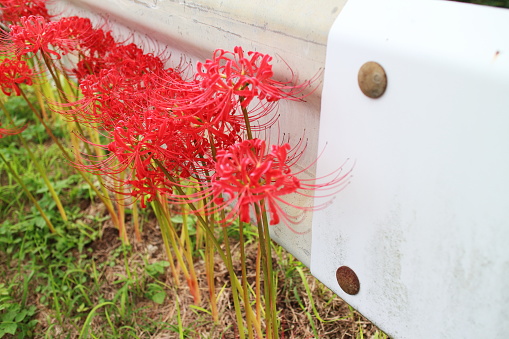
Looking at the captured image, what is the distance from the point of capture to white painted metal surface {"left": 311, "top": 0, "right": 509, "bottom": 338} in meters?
0.58

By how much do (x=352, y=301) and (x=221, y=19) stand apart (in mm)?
668

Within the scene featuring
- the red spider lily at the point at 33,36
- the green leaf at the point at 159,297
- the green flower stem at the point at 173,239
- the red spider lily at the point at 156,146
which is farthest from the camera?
the green leaf at the point at 159,297

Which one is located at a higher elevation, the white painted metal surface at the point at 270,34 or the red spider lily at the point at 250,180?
the white painted metal surface at the point at 270,34

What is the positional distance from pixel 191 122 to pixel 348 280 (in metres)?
0.43

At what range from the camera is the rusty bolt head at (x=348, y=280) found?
88 cm

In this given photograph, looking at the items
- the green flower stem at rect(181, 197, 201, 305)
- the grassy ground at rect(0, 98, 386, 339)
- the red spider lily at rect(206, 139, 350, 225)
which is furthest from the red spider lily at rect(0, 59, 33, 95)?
the red spider lily at rect(206, 139, 350, 225)

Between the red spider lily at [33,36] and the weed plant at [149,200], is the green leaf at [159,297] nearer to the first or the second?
the weed plant at [149,200]

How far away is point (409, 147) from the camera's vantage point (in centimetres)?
67

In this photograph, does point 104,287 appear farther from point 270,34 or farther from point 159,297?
point 270,34

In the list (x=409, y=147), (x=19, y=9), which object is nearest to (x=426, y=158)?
(x=409, y=147)

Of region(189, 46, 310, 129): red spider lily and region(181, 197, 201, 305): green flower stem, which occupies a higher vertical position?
region(189, 46, 310, 129): red spider lily

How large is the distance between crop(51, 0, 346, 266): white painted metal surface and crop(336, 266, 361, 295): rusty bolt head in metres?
0.14

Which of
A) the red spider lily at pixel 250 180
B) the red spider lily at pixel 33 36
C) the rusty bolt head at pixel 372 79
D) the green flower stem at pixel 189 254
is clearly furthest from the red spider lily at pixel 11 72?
the rusty bolt head at pixel 372 79

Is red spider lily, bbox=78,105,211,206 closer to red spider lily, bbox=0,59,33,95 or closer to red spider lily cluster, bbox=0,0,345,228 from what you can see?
red spider lily cluster, bbox=0,0,345,228
